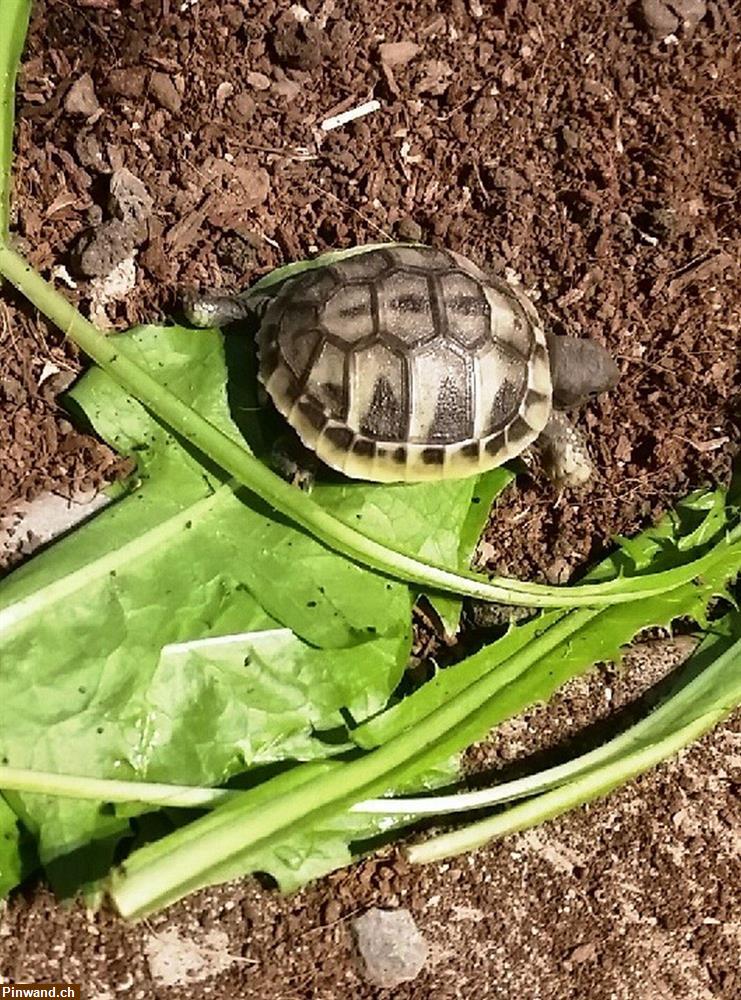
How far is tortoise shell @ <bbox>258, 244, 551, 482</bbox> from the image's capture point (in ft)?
8.02

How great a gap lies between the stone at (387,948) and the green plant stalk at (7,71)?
1.65 metres

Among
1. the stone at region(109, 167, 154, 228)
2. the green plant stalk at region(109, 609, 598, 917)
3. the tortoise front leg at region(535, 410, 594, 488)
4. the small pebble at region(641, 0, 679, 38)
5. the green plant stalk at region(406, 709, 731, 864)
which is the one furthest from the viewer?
the small pebble at region(641, 0, 679, 38)

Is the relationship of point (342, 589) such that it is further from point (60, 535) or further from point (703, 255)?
point (703, 255)

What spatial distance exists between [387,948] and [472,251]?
1.59 metres

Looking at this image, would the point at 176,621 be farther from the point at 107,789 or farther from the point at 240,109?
the point at 240,109

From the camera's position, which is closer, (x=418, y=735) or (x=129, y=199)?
(x=418, y=735)

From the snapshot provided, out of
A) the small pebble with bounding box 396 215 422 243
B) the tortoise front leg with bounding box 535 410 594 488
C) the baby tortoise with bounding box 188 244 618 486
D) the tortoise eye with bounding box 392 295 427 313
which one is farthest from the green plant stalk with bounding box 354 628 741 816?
the small pebble with bounding box 396 215 422 243

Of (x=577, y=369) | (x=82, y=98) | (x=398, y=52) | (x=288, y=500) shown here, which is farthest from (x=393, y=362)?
(x=82, y=98)

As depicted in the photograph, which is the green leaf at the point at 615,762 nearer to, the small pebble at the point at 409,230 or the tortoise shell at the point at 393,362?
the tortoise shell at the point at 393,362

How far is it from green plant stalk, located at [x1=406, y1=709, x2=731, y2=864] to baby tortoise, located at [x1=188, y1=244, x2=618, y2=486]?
0.70 m

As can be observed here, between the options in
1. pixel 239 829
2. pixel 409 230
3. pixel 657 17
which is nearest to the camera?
pixel 239 829

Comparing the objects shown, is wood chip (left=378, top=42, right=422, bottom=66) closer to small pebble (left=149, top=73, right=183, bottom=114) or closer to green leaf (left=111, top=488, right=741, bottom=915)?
small pebble (left=149, top=73, right=183, bottom=114)

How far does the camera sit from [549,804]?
8.16ft

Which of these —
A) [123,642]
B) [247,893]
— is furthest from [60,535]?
[247,893]
